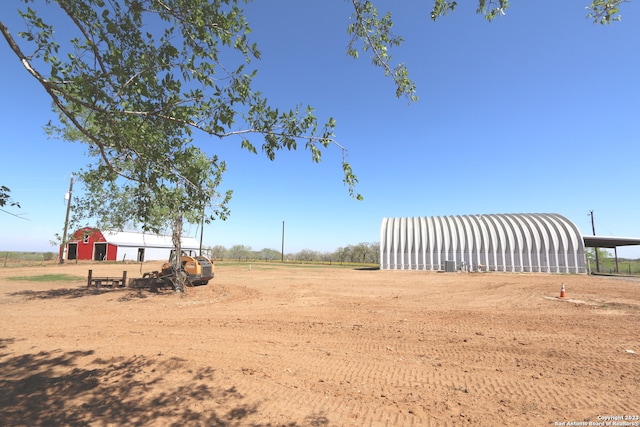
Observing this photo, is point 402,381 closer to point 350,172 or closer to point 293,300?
point 350,172

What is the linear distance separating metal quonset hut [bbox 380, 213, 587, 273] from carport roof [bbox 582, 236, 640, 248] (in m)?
3.23

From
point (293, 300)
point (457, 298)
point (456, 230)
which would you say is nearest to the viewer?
point (293, 300)

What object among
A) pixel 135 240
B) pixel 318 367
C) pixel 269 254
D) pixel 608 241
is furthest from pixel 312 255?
pixel 318 367

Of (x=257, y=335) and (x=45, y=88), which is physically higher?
(x=45, y=88)

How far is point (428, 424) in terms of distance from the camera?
3.99 metres

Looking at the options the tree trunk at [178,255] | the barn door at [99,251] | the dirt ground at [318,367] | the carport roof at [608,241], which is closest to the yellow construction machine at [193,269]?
the tree trunk at [178,255]

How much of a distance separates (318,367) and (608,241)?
45.6 meters

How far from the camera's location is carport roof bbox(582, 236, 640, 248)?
3510cm

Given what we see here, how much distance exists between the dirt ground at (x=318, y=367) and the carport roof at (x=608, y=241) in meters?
32.1

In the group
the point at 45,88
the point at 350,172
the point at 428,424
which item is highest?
the point at 45,88

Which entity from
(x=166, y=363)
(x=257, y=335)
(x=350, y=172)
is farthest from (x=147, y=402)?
(x=350, y=172)

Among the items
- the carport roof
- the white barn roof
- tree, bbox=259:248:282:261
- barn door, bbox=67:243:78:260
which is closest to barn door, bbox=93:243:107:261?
the white barn roof

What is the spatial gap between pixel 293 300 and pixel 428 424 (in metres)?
10.3

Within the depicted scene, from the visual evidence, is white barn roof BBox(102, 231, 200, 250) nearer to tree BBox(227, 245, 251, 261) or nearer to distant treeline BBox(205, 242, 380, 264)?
distant treeline BBox(205, 242, 380, 264)
